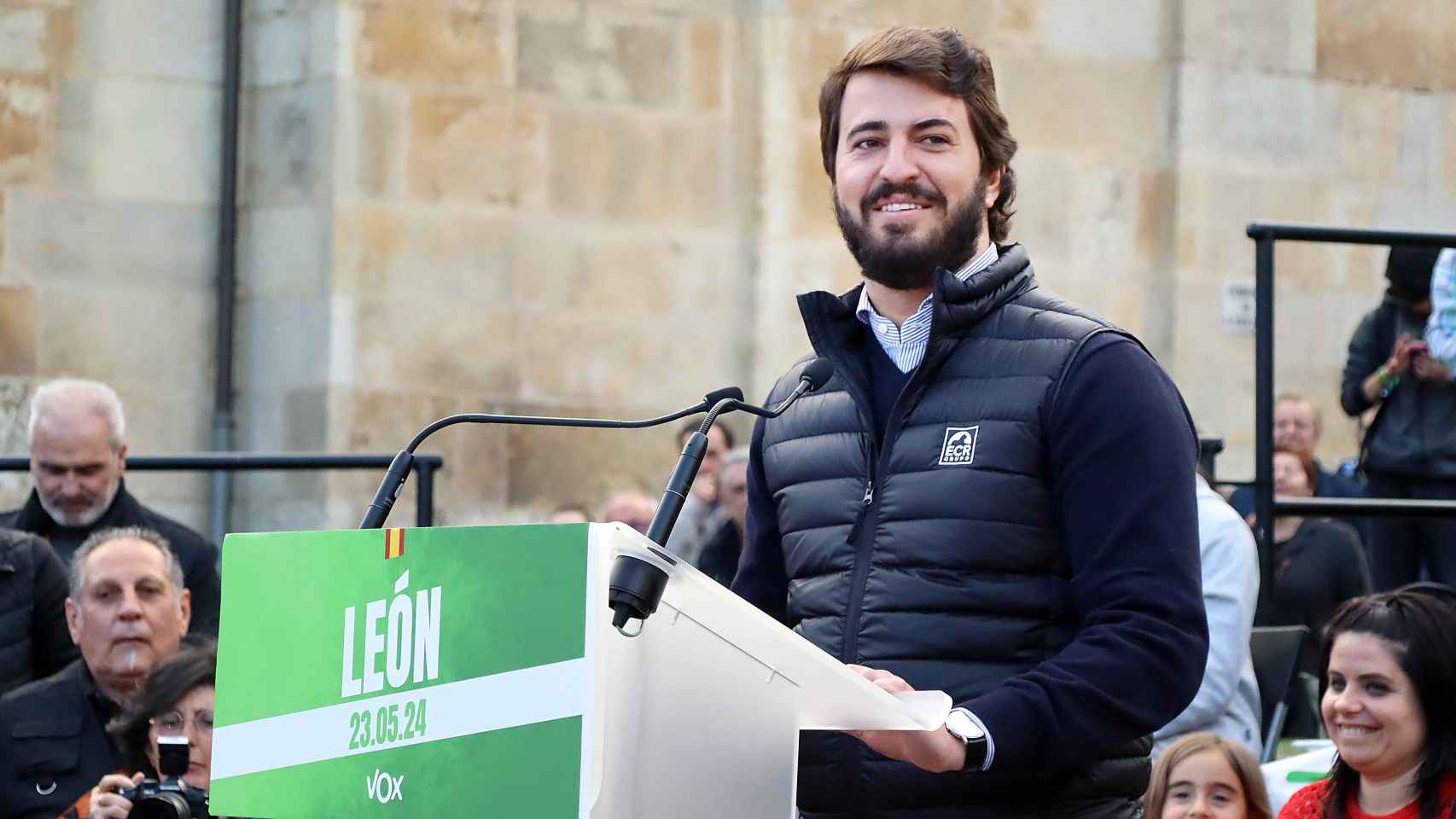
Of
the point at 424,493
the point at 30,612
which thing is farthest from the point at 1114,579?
the point at 30,612

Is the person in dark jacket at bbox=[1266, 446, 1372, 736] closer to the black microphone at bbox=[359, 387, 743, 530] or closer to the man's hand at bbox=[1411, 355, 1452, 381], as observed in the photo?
the man's hand at bbox=[1411, 355, 1452, 381]

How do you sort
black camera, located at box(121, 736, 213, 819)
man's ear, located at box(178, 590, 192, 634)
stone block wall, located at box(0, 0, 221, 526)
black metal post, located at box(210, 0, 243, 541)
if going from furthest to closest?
black metal post, located at box(210, 0, 243, 541), stone block wall, located at box(0, 0, 221, 526), man's ear, located at box(178, 590, 192, 634), black camera, located at box(121, 736, 213, 819)

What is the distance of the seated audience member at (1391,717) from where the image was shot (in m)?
4.83

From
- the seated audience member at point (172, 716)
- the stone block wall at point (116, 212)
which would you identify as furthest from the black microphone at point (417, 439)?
the stone block wall at point (116, 212)

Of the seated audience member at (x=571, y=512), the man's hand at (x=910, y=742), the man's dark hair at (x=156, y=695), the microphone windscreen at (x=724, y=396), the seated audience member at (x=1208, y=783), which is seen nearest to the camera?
the man's hand at (x=910, y=742)

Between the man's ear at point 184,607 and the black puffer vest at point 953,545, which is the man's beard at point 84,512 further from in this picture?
the black puffer vest at point 953,545

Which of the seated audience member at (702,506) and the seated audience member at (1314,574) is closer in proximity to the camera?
the seated audience member at (1314,574)

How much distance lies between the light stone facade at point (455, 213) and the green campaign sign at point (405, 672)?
619 centimetres

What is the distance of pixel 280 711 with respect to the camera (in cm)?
306

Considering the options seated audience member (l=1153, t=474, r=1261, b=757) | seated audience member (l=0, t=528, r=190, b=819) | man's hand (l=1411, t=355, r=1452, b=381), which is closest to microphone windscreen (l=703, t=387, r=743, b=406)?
seated audience member (l=1153, t=474, r=1261, b=757)

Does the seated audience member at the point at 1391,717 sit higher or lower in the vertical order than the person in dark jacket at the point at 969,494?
lower

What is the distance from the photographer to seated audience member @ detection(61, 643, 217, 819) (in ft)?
18.3

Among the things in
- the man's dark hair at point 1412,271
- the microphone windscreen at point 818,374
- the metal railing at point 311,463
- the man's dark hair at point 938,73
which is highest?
the man's dark hair at point 1412,271

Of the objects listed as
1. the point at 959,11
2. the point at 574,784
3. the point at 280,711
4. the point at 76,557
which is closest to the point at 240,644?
the point at 280,711
